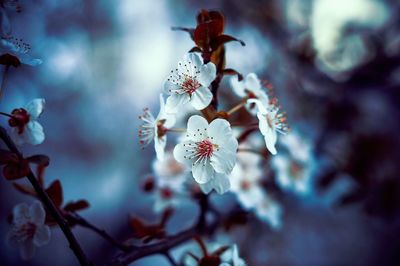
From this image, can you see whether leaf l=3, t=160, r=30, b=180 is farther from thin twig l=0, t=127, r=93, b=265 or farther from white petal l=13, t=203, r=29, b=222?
white petal l=13, t=203, r=29, b=222

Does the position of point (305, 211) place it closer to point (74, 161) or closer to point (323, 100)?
point (323, 100)

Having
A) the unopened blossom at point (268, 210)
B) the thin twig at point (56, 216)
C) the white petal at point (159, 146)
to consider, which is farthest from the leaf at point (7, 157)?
the unopened blossom at point (268, 210)

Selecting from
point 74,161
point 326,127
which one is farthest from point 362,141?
point 74,161

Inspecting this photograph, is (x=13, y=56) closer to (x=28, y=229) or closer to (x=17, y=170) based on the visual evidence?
(x=17, y=170)

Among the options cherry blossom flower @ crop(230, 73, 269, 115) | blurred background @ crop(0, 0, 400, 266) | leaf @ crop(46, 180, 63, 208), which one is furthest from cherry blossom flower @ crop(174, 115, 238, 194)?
blurred background @ crop(0, 0, 400, 266)

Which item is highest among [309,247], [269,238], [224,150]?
[224,150]

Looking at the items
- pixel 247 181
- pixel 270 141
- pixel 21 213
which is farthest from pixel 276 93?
pixel 21 213

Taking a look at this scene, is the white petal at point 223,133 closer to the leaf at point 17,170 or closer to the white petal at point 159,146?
the white petal at point 159,146
